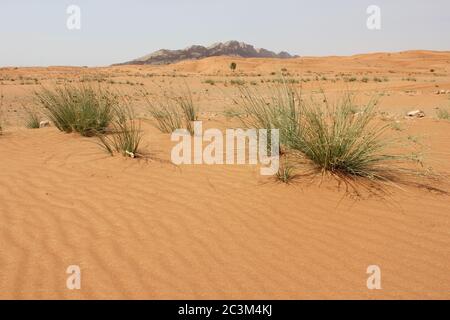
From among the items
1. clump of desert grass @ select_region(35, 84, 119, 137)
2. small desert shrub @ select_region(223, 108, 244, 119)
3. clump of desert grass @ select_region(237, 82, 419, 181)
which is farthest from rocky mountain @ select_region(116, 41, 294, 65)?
clump of desert grass @ select_region(237, 82, 419, 181)

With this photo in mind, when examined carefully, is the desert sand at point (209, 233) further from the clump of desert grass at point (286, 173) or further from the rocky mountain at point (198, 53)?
the rocky mountain at point (198, 53)

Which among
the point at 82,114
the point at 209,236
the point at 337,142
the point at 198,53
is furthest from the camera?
the point at 198,53

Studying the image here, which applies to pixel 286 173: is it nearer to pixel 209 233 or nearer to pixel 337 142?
pixel 337 142

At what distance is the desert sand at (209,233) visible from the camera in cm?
280

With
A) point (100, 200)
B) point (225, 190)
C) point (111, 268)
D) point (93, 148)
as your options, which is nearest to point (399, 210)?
point (225, 190)

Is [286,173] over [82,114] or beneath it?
beneath

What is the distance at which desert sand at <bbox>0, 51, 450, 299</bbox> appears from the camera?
2801mm

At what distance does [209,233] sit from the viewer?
3506mm

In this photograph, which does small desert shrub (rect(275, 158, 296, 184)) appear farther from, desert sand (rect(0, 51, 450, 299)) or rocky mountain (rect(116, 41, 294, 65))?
rocky mountain (rect(116, 41, 294, 65))

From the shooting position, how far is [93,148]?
609cm

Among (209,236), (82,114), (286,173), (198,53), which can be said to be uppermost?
(198,53)

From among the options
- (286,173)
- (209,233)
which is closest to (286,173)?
(286,173)

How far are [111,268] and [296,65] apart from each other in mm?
44720
